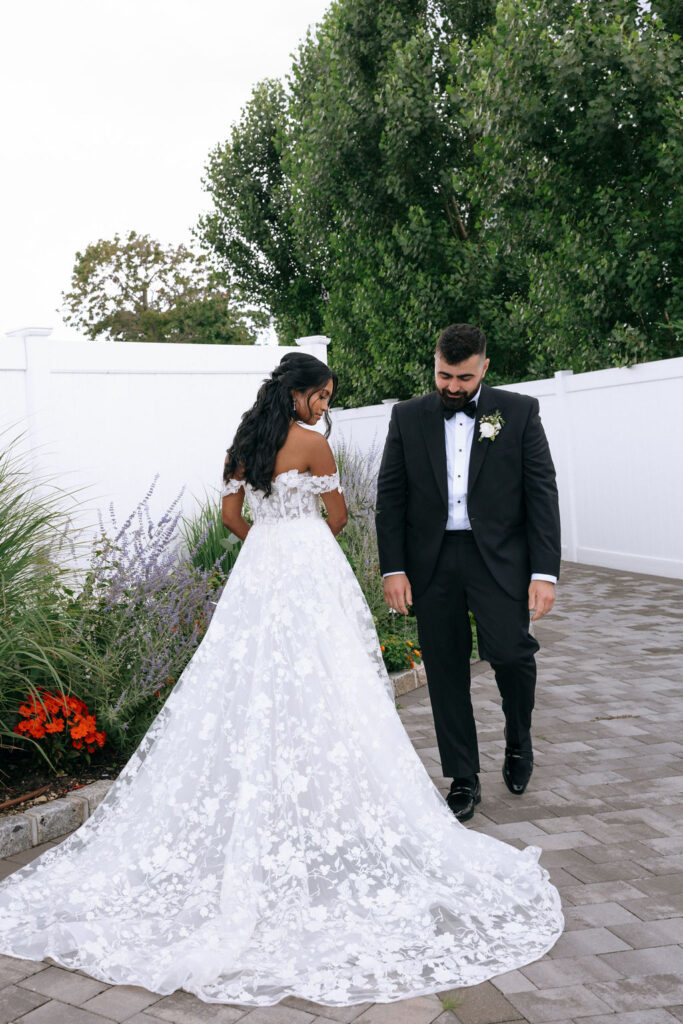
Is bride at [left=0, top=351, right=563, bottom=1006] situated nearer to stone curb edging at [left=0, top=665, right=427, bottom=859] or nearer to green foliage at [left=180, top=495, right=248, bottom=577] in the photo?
stone curb edging at [left=0, top=665, right=427, bottom=859]

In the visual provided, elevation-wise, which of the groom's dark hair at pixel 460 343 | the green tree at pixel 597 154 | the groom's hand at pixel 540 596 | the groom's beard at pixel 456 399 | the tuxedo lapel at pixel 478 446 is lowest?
the groom's hand at pixel 540 596

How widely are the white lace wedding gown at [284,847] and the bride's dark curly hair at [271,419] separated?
0.10 metres

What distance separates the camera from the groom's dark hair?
3.82 metres

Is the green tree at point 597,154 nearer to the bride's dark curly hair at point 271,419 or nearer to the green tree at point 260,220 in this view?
the bride's dark curly hair at point 271,419

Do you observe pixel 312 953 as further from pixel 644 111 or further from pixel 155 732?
pixel 644 111

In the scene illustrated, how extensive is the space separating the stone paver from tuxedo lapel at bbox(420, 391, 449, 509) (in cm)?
141

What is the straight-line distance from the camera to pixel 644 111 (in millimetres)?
10641

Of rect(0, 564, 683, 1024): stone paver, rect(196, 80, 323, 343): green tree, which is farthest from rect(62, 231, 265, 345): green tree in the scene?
rect(0, 564, 683, 1024): stone paver

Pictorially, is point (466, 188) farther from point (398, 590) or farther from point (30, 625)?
point (30, 625)

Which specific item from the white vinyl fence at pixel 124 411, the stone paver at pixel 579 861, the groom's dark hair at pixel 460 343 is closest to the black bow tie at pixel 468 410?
the groom's dark hair at pixel 460 343

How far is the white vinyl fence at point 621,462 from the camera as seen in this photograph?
9.99 meters

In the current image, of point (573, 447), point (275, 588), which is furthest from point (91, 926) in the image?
point (573, 447)

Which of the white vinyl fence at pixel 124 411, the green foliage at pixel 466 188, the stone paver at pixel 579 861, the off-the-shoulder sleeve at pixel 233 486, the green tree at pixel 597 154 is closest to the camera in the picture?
the stone paver at pixel 579 861

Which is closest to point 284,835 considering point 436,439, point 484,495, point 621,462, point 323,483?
point 323,483
